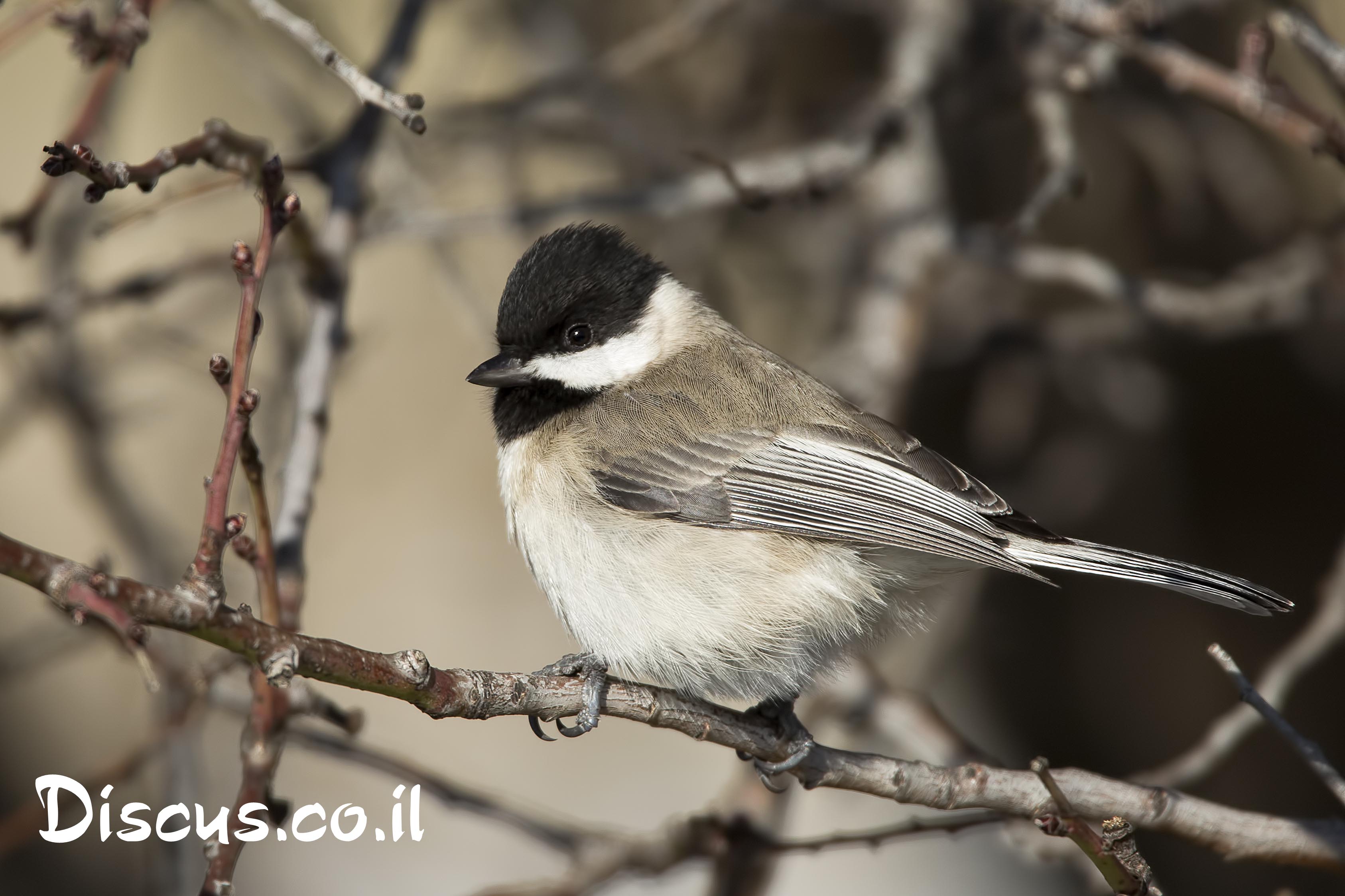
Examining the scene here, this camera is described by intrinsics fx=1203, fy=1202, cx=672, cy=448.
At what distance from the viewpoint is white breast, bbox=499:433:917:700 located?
7.98 feet

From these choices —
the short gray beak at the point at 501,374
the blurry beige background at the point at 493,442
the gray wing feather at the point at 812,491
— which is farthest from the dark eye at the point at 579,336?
the blurry beige background at the point at 493,442

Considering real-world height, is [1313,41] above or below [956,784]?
above

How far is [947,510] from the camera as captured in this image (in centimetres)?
259

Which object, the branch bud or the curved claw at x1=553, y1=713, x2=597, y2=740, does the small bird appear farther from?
the branch bud

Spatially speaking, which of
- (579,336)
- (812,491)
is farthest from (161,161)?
(812,491)

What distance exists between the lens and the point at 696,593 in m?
2.46

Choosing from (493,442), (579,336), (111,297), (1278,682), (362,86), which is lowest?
(1278,682)

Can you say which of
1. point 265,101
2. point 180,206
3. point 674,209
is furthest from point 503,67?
point 674,209

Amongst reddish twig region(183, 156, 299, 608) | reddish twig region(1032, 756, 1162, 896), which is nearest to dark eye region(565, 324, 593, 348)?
reddish twig region(183, 156, 299, 608)

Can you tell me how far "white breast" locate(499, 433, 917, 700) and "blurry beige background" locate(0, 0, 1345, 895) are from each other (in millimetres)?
1133

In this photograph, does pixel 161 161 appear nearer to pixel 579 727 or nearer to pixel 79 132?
pixel 79 132

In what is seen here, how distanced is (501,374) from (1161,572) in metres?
1.43

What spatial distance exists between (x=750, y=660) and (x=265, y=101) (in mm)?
3135

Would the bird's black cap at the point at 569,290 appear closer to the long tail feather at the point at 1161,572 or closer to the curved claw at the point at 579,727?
the curved claw at the point at 579,727
